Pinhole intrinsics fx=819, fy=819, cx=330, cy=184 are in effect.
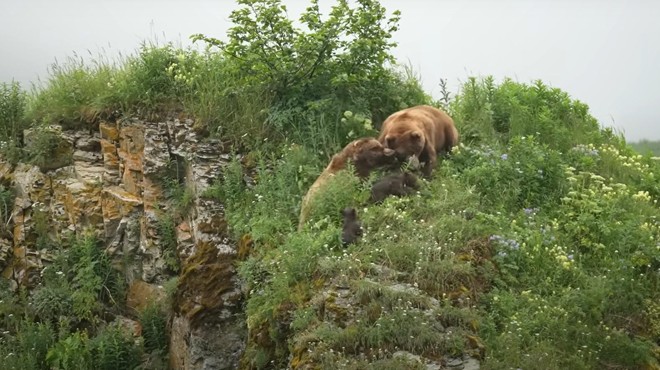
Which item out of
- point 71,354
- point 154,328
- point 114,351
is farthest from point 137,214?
point 71,354

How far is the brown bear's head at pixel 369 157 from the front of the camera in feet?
32.3

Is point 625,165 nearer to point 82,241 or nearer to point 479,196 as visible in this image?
point 479,196

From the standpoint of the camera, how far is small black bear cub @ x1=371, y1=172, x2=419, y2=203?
9453 millimetres

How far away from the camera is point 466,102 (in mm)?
12641

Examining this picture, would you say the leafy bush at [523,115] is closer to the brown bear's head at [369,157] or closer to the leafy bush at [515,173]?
the leafy bush at [515,173]

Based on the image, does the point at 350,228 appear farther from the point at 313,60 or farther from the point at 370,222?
the point at 313,60

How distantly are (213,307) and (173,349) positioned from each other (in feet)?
4.05

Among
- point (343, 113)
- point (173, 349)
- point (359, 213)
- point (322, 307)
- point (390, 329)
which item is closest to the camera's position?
point (390, 329)

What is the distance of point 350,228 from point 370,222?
290 millimetres

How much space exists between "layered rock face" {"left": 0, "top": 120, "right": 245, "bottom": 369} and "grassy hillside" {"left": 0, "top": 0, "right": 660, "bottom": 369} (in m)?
0.30

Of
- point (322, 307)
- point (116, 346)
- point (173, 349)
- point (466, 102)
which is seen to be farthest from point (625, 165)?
point (116, 346)

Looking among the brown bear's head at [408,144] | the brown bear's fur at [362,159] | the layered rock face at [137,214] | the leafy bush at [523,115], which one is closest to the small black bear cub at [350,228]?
the brown bear's fur at [362,159]

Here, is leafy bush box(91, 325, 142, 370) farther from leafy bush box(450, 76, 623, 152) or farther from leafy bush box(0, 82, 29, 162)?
leafy bush box(450, 76, 623, 152)

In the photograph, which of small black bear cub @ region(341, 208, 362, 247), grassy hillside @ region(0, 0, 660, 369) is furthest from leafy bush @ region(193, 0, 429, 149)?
small black bear cub @ region(341, 208, 362, 247)
